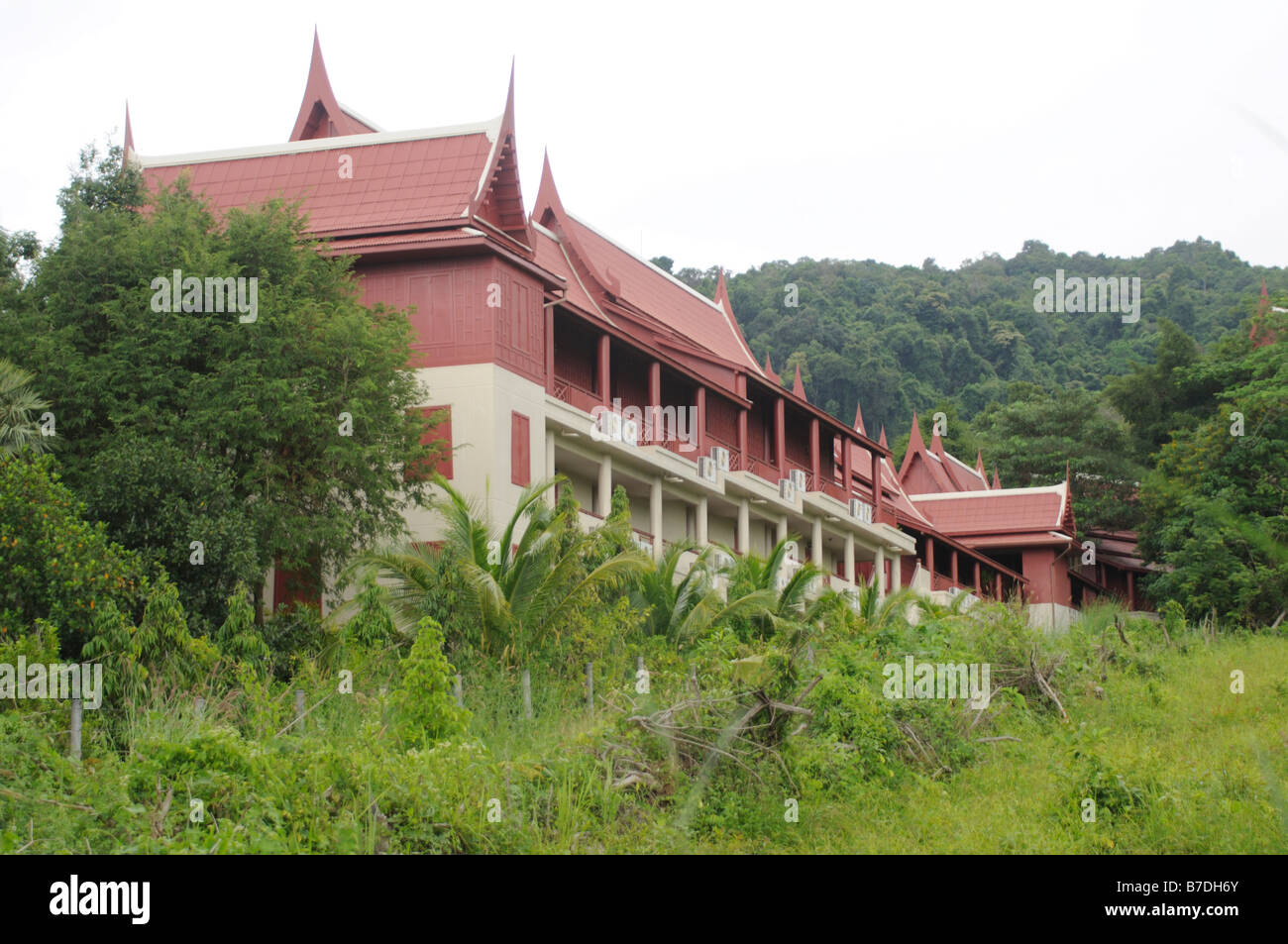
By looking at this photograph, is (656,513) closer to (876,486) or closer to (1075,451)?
(876,486)

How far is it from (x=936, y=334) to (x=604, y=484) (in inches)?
1895

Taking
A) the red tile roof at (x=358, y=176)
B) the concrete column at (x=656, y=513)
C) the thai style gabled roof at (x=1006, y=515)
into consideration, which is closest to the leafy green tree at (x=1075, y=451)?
the thai style gabled roof at (x=1006, y=515)

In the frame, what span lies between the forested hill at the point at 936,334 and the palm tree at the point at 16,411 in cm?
5037

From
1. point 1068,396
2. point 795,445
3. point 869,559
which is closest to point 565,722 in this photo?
point 795,445

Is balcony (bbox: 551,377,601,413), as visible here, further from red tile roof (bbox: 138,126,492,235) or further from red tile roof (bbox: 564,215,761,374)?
red tile roof (bbox: 138,126,492,235)

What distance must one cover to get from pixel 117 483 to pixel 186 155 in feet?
33.3

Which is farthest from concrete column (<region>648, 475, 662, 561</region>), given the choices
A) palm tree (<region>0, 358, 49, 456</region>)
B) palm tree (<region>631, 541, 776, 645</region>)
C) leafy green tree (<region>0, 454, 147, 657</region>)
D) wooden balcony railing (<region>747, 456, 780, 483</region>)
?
Answer: leafy green tree (<region>0, 454, 147, 657</region>)

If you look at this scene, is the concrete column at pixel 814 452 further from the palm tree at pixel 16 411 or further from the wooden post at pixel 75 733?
the wooden post at pixel 75 733

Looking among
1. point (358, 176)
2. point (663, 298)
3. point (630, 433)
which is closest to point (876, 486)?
point (663, 298)

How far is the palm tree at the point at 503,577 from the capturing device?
58.7 feet

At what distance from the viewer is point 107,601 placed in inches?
585

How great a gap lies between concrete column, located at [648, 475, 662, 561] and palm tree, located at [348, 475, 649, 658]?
741 centimetres
